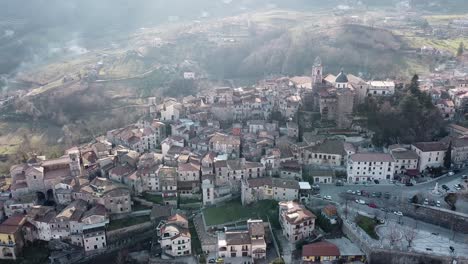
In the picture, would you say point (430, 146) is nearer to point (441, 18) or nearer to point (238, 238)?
point (238, 238)

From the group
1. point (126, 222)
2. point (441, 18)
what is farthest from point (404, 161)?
point (441, 18)

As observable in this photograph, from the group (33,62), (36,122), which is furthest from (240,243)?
(33,62)

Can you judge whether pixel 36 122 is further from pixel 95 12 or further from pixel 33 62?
pixel 95 12

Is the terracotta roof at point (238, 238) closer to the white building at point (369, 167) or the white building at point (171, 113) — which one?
the white building at point (369, 167)

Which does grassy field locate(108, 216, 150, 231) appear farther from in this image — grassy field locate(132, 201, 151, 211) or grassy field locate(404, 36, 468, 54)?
grassy field locate(404, 36, 468, 54)

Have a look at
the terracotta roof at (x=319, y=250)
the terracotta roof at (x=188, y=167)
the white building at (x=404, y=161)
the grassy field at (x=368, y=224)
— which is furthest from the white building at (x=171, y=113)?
the grassy field at (x=368, y=224)

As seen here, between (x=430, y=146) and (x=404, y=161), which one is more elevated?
(x=430, y=146)
